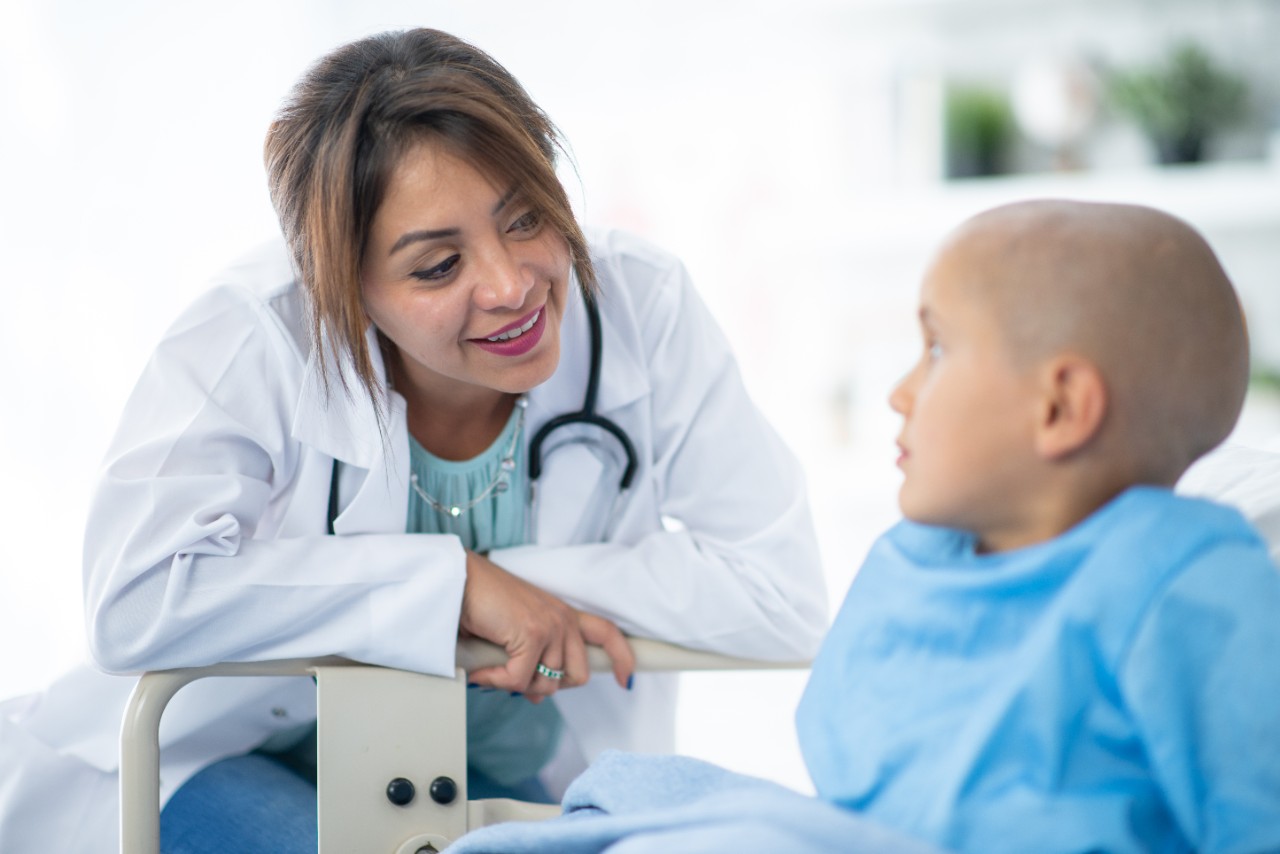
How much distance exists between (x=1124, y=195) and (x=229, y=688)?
212 cm

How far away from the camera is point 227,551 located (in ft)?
3.75

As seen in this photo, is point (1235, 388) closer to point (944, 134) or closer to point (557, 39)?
point (944, 134)

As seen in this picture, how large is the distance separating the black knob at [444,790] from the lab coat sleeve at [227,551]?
0.10 metres

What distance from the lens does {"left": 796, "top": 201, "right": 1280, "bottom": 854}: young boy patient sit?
0.66 m

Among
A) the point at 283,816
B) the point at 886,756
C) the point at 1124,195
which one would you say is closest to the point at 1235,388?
the point at 886,756

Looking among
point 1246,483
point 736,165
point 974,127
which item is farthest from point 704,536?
point 736,165

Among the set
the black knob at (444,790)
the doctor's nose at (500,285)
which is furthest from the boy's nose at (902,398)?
the black knob at (444,790)

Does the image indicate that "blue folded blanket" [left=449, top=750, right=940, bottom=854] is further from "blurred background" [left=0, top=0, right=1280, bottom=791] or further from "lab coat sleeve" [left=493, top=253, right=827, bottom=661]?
"blurred background" [left=0, top=0, right=1280, bottom=791]

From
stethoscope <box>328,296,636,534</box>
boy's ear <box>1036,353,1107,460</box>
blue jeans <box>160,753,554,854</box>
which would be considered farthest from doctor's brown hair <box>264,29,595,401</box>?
boy's ear <box>1036,353,1107,460</box>

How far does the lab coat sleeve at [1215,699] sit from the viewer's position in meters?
0.64

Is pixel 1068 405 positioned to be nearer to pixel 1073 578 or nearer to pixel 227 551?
pixel 1073 578

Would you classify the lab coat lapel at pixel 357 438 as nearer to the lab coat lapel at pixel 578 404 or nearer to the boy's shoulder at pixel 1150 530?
the lab coat lapel at pixel 578 404

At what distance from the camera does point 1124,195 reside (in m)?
2.61

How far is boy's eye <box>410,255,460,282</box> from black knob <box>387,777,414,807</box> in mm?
453
